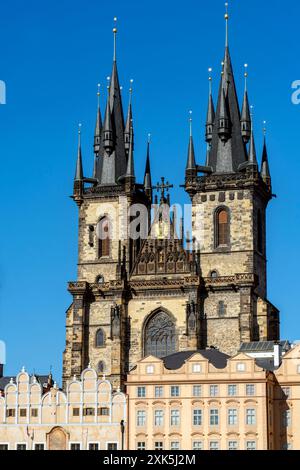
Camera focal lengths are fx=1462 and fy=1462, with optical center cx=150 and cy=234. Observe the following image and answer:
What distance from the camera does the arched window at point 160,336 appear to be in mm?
114125

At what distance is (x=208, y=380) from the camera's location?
98688 mm

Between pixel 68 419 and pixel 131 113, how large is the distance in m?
30.7

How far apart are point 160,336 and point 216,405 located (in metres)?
17.4

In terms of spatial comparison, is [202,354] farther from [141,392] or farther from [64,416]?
[64,416]

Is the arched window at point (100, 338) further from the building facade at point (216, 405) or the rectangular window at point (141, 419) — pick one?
the rectangular window at point (141, 419)

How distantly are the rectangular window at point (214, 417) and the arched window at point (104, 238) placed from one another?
25.0 m

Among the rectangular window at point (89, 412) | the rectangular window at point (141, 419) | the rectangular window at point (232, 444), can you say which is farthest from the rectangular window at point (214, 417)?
the rectangular window at point (89, 412)

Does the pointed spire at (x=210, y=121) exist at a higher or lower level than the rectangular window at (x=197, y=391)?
higher

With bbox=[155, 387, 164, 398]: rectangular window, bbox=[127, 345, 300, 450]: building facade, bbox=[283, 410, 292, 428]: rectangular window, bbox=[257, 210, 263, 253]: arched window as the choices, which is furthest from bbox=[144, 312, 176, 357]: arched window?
bbox=[283, 410, 292, 428]: rectangular window

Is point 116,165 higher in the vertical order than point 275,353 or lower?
higher

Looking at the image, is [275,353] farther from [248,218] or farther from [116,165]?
[116,165]

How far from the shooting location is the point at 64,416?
102625 mm
